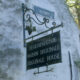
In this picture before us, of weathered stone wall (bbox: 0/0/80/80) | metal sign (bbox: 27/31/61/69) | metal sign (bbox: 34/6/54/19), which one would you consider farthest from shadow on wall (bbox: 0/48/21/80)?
metal sign (bbox: 34/6/54/19)

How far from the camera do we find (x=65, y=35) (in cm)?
687

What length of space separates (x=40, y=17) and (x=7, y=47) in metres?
1.25

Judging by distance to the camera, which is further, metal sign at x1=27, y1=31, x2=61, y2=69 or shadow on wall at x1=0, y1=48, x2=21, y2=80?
shadow on wall at x1=0, y1=48, x2=21, y2=80

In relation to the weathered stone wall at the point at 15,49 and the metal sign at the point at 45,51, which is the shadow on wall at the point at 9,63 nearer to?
the weathered stone wall at the point at 15,49

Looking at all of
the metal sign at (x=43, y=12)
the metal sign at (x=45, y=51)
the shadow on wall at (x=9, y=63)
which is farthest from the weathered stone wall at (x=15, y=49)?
the metal sign at (x=45, y=51)

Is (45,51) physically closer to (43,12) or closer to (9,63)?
(9,63)

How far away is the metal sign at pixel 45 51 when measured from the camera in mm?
4699

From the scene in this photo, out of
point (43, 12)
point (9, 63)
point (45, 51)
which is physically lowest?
point (9, 63)

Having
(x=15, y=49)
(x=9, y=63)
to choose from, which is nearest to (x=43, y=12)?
(x=15, y=49)

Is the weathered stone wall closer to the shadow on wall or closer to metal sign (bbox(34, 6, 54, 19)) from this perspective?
the shadow on wall

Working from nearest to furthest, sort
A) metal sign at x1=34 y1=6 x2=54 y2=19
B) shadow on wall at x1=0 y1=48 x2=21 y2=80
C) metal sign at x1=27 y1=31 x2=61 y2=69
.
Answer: metal sign at x1=27 y1=31 x2=61 y2=69
shadow on wall at x1=0 y1=48 x2=21 y2=80
metal sign at x1=34 y1=6 x2=54 y2=19

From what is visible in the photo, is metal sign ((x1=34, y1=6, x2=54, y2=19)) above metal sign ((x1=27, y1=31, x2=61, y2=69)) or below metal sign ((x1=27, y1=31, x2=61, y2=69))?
above

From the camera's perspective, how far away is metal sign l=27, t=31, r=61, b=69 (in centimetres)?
470

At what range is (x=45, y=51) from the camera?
4918mm
